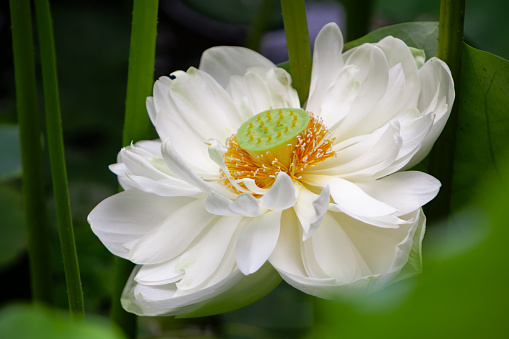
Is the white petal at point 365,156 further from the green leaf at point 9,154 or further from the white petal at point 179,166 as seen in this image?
the green leaf at point 9,154

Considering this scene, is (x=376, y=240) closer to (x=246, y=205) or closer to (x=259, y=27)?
(x=246, y=205)

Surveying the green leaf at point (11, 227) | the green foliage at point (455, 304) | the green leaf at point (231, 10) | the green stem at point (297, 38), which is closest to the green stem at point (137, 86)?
the green stem at point (297, 38)

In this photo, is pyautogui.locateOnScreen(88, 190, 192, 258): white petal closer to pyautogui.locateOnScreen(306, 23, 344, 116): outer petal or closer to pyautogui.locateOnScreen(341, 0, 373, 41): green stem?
pyautogui.locateOnScreen(306, 23, 344, 116): outer petal

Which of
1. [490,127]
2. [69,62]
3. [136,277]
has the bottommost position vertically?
[69,62]

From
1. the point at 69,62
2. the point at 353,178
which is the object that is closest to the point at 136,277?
the point at 353,178

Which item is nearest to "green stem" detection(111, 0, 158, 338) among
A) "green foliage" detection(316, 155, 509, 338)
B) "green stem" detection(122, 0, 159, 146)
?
"green stem" detection(122, 0, 159, 146)

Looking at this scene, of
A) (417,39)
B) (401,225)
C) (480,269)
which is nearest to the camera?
(480,269)

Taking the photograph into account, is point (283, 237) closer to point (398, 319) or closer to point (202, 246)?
point (202, 246)

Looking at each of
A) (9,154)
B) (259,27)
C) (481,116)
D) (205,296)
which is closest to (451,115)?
(481,116)
